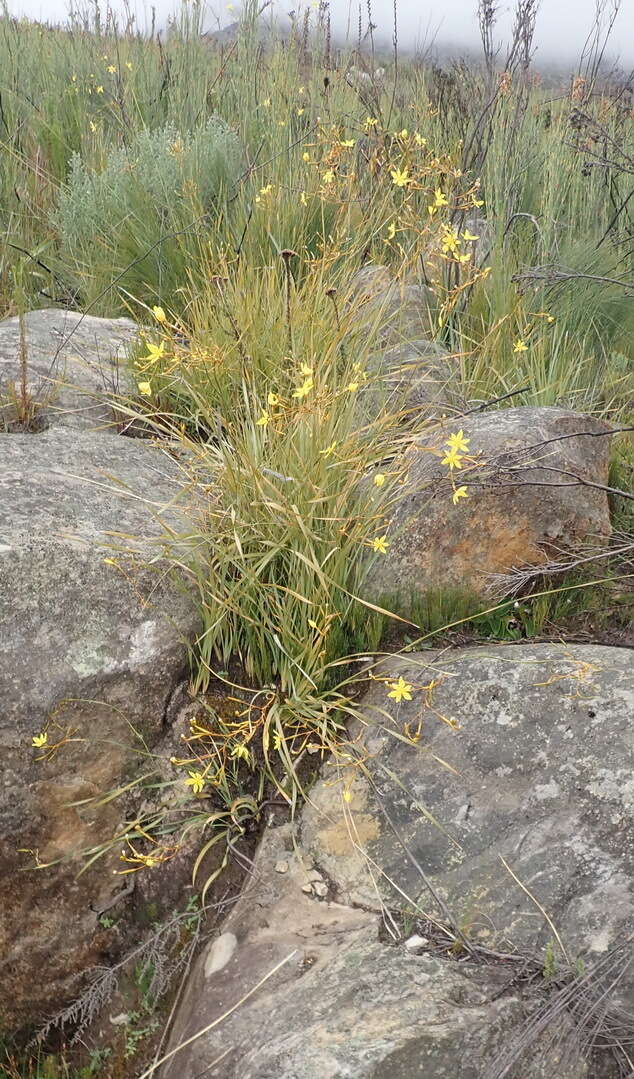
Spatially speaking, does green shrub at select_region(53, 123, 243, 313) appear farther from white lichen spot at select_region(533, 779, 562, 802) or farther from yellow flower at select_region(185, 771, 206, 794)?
white lichen spot at select_region(533, 779, 562, 802)

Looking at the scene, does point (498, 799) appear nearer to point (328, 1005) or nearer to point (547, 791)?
point (547, 791)

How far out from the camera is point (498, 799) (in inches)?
72.7

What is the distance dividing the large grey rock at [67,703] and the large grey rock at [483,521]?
1.86 ft

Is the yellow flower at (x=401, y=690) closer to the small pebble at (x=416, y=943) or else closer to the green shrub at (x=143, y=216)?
the small pebble at (x=416, y=943)

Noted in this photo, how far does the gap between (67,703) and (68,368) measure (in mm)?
1494

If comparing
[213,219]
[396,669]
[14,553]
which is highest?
[213,219]

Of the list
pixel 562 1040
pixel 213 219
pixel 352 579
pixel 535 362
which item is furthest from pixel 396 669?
pixel 213 219

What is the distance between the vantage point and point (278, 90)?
495 cm

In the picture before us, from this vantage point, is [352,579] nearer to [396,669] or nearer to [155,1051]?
[396,669]

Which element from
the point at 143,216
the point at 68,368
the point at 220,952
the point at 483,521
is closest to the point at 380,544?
the point at 483,521

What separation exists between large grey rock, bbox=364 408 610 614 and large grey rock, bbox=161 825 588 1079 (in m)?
0.81

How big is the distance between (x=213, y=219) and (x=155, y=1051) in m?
3.50

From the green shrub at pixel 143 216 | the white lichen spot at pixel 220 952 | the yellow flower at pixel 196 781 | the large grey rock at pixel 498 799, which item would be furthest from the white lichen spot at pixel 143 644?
the green shrub at pixel 143 216

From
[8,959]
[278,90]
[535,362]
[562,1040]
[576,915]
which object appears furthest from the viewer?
[278,90]
